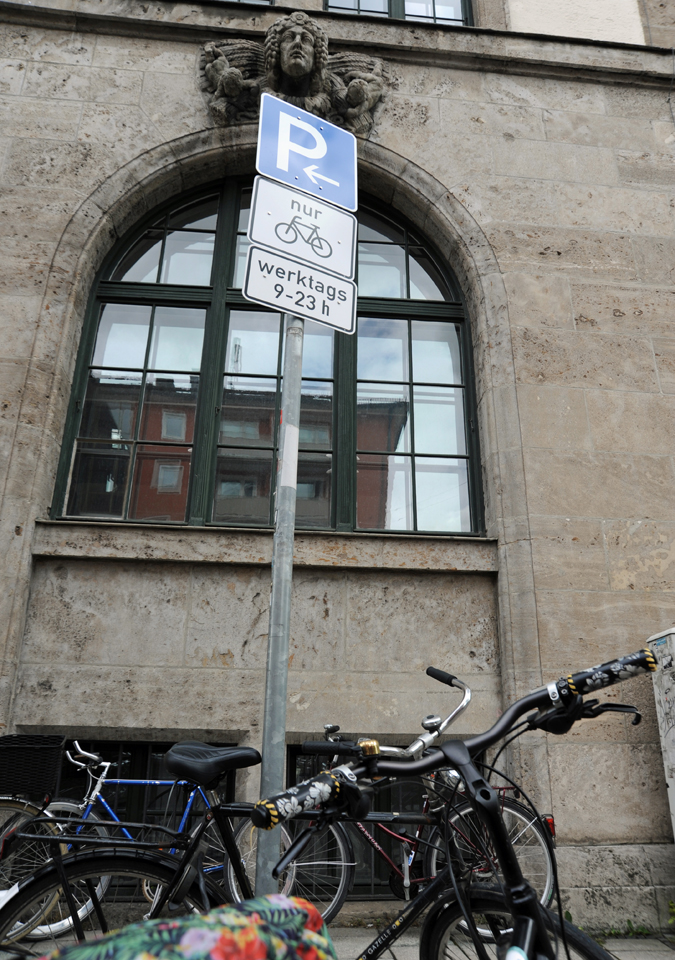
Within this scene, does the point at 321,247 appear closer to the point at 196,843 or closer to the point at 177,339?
the point at 196,843

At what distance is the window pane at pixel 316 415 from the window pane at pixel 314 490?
13cm

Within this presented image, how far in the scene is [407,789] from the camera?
185 inches

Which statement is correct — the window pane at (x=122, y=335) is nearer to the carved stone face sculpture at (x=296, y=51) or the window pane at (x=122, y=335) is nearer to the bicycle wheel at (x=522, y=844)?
Result: the carved stone face sculpture at (x=296, y=51)

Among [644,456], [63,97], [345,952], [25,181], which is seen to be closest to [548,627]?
[644,456]

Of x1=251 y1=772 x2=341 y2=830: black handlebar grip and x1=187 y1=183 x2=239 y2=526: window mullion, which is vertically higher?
x1=187 y1=183 x2=239 y2=526: window mullion

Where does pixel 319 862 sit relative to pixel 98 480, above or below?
below

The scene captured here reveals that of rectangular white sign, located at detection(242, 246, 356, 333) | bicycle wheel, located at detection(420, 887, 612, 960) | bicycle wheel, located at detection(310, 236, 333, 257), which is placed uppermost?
bicycle wheel, located at detection(310, 236, 333, 257)

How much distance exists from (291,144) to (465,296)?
3762 millimetres

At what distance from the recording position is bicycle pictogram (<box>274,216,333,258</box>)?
2416mm

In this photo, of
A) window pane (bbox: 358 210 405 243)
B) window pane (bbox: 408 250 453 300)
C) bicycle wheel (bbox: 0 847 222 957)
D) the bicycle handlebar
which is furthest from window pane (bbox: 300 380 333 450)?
the bicycle handlebar

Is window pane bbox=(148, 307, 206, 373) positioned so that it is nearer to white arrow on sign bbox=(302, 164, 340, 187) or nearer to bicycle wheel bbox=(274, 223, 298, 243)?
white arrow on sign bbox=(302, 164, 340, 187)

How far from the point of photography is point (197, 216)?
20.9 ft

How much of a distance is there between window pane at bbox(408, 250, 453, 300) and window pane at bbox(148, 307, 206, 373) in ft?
6.50

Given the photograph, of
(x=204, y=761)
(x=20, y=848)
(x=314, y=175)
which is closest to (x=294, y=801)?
(x=204, y=761)
